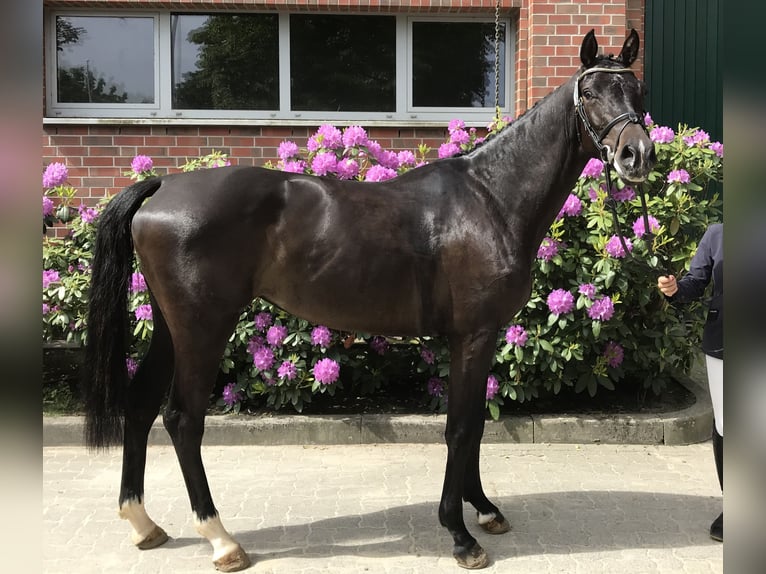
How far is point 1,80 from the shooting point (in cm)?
70

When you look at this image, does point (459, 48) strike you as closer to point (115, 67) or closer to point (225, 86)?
point (225, 86)

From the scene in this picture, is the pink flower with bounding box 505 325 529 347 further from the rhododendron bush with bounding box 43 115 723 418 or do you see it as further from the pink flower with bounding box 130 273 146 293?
the pink flower with bounding box 130 273 146 293

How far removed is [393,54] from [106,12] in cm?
274

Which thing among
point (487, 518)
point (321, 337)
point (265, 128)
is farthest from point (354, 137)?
point (487, 518)

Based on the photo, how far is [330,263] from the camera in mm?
2912

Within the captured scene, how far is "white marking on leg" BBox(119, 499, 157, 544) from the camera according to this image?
3006 millimetres

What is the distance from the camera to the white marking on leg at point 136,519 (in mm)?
3006

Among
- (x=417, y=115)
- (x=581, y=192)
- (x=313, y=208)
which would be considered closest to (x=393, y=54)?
(x=417, y=115)

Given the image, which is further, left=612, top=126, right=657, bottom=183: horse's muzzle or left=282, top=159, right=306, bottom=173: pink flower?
left=282, top=159, right=306, bottom=173: pink flower

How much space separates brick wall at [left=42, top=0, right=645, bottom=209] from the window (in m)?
0.17

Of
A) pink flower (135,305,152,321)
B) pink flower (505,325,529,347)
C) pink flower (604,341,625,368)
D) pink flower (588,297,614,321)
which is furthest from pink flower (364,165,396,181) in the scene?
pink flower (604,341,625,368)

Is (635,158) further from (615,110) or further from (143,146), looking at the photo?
(143,146)

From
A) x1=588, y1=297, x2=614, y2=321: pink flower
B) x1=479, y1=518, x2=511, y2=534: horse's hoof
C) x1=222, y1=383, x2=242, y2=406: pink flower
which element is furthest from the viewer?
x1=222, y1=383, x2=242, y2=406: pink flower

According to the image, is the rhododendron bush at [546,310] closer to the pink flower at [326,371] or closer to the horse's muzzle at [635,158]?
the pink flower at [326,371]
